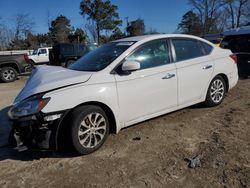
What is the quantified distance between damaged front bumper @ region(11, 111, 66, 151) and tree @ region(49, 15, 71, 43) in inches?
1847

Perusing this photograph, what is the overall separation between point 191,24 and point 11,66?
52.1m

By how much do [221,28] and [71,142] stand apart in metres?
53.0

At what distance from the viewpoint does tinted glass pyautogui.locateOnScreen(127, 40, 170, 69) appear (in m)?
4.17

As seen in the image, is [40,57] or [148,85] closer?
[148,85]

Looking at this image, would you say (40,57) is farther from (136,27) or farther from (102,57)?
(136,27)

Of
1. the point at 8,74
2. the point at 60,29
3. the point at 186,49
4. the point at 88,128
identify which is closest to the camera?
the point at 88,128

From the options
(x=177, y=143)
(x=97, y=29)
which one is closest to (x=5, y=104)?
(x=177, y=143)

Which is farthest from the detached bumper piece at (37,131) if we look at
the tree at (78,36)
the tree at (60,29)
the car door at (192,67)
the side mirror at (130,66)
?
the tree at (60,29)

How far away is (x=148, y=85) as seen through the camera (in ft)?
13.4

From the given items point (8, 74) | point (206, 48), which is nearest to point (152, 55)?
point (206, 48)

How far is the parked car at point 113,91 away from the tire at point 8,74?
8235 mm

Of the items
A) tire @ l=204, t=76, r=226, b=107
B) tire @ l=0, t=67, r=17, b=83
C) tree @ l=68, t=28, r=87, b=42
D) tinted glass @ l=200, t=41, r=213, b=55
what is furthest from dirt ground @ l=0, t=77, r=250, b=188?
tree @ l=68, t=28, r=87, b=42

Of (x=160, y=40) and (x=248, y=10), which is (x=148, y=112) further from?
(x=248, y=10)

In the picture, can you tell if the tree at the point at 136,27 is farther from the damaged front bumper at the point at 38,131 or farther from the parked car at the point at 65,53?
the damaged front bumper at the point at 38,131
